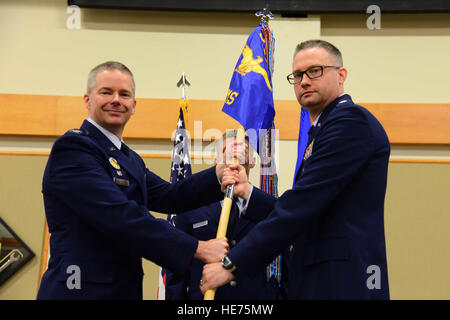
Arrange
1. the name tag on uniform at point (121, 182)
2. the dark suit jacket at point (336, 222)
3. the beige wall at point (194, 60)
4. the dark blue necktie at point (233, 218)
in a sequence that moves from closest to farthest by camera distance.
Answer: the dark suit jacket at point (336, 222) < the name tag on uniform at point (121, 182) < the dark blue necktie at point (233, 218) < the beige wall at point (194, 60)

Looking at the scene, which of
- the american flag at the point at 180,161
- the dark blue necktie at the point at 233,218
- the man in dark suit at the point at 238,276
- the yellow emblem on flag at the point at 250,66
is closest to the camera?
the man in dark suit at the point at 238,276

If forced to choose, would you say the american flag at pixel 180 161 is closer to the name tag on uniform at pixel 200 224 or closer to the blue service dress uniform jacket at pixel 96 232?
the name tag on uniform at pixel 200 224

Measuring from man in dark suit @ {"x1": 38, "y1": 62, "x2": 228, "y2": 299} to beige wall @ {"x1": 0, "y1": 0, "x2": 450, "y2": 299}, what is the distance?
8.71 feet

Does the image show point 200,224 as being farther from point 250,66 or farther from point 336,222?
point 336,222

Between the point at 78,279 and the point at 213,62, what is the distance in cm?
366

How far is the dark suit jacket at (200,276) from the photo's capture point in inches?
98.3

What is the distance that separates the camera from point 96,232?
75.4 inches

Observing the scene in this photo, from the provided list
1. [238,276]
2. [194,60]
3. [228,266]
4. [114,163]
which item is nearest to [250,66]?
[114,163]

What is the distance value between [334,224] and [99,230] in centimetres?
94

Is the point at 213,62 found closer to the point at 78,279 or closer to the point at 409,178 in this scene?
the point at 409,178

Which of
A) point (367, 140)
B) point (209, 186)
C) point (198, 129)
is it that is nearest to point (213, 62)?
point (198, 129)

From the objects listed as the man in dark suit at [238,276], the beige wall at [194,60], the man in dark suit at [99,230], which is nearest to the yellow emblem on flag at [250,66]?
the man in dark suit at [238,276]

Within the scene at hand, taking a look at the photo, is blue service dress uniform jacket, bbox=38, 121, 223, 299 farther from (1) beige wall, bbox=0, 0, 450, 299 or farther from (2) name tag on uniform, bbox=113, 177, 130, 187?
(1) beige wall, bbox=0, 0, 450, 299

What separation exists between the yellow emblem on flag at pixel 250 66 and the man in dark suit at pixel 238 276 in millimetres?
375
